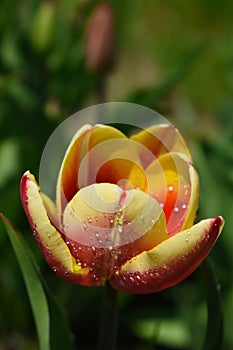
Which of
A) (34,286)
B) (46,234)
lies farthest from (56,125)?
(46,234)

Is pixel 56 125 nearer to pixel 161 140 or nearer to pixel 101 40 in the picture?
pixel 101 40

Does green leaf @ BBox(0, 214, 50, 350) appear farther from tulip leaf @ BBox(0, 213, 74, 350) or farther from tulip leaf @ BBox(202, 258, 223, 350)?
tulip leaf @ BBox(202, 258, 223, 350)

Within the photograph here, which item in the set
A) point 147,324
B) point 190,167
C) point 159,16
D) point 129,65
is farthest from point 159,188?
point 159,16

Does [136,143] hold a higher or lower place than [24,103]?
higher

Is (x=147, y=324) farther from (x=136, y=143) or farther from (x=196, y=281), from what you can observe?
(x=136, y=143)

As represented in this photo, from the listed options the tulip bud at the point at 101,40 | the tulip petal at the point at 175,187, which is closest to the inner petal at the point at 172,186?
the tulip petal at the point at 175,187

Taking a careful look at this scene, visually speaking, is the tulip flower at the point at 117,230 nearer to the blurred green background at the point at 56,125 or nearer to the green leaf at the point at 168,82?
the blurred green background at the point at 56,125

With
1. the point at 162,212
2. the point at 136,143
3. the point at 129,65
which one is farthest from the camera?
the point at 129,65

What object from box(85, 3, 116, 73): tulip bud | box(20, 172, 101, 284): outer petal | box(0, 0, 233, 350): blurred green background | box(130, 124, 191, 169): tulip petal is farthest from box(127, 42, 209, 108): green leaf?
box(20, 172, 101, 284): outer petal
